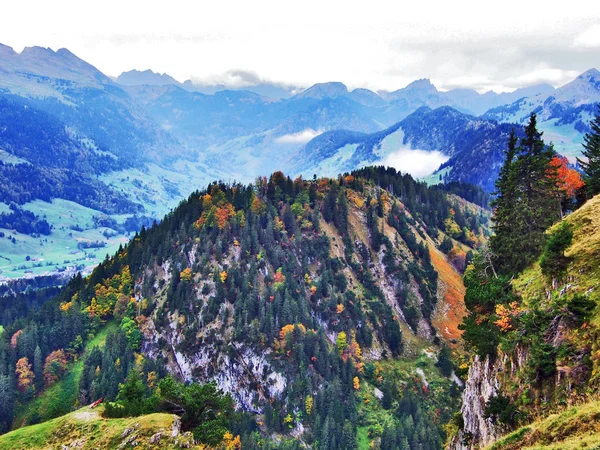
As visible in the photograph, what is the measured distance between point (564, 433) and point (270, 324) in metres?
112

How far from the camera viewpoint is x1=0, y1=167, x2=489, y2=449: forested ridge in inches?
4911

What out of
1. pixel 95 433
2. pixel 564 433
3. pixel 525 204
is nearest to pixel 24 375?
pixel 95 433

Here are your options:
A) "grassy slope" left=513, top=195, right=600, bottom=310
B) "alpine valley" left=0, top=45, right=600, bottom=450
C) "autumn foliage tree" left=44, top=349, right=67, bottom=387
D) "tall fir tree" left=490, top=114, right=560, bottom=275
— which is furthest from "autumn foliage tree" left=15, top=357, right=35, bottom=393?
"grassy slope" left=513, top=195, right=600, bottom=310

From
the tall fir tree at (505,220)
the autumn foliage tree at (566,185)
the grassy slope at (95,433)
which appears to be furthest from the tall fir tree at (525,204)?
the grassy slope at (95,433)

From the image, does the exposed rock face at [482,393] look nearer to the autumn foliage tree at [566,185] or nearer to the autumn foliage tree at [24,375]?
the autumn foliage tree at [566,185]

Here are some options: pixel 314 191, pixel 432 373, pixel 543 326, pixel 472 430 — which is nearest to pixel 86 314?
pixel 314 191

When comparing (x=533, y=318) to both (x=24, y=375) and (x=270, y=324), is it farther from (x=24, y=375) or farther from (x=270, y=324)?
(x=24, y=375)

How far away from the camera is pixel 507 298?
52969 mm

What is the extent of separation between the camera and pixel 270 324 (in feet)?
443

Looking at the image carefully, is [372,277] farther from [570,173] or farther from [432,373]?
[570,173]

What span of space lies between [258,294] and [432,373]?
2489 inches

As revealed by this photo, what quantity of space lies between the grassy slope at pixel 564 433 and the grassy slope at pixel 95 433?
42.8 metres

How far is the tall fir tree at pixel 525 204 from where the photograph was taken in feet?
212

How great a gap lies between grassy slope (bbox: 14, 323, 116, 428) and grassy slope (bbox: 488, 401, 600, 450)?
131 metres
